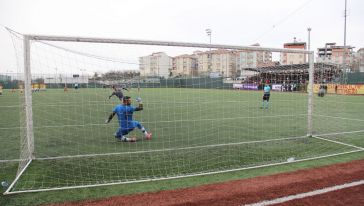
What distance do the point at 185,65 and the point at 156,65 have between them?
4.03ft

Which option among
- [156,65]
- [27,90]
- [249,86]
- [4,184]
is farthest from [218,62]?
[4,184]

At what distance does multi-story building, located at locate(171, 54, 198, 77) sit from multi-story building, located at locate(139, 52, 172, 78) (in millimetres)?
257

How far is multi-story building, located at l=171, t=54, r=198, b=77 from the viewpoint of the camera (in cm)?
862

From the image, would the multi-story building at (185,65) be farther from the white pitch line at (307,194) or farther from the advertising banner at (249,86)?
the advertising banner at (249,86)

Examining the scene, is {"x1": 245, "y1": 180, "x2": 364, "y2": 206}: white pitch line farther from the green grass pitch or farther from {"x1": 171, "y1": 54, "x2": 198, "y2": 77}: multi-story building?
{"x1": 171, "y1": 54, "x2": 198, "y2": 77}: multi-story building

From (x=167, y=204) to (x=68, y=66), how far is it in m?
4.56

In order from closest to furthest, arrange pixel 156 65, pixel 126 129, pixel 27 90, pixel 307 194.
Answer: pixel 307 194
pixel 27 90
pixel 156 65
pixel 126 129

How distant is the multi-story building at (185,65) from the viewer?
28.3ft

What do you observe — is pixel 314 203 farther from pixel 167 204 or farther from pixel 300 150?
pixel 300 150

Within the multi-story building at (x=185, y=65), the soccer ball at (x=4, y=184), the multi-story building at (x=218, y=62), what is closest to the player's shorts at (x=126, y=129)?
the multi-story building at (x=185, y=65)

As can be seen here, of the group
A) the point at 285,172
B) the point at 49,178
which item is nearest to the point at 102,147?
the point at 49,178

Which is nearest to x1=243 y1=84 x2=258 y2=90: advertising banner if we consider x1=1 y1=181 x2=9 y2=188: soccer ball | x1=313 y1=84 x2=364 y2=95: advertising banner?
x1=1 y1=181 x2=9 y2=188: soccer ball

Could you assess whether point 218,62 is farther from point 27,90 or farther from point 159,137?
point 27,90

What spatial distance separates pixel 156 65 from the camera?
8.16m
